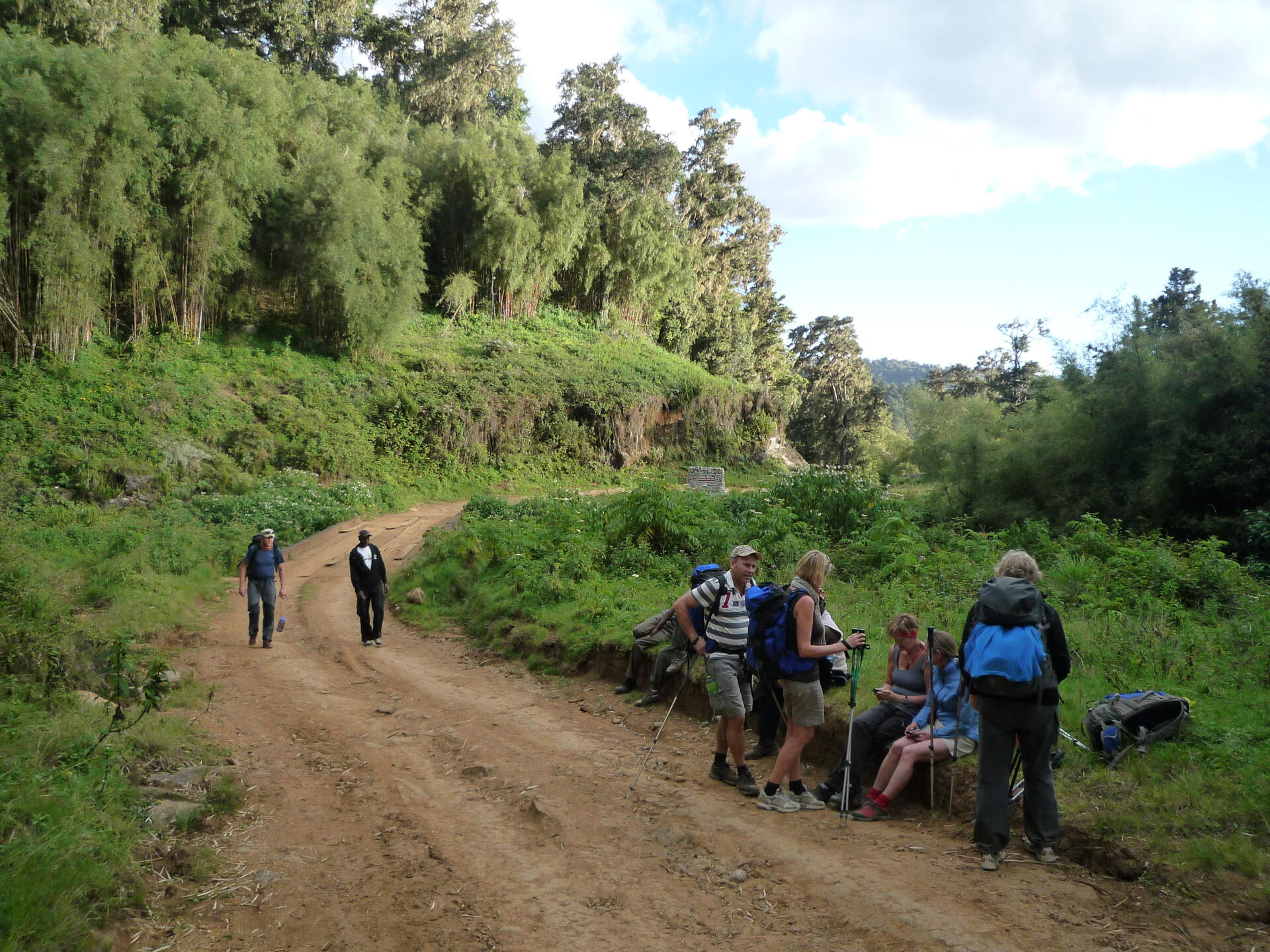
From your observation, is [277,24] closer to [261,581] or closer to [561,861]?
[261,581]

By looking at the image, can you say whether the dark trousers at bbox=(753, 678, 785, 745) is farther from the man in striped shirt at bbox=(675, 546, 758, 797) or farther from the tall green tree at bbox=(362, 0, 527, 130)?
the tall green tree at bbox=(362, 0, 527, 130)

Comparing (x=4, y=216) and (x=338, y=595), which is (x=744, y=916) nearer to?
(x=338, y=595)

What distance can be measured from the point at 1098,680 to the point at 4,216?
24.7m

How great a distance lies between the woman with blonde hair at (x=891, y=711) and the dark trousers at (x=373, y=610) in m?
7.29

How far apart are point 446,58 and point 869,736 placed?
44.8 metres

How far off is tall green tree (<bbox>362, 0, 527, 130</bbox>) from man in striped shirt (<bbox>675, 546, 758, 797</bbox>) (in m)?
40.8

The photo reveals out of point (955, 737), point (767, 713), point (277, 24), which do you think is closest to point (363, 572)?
point (767, 713)

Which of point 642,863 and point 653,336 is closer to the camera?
point 642,863

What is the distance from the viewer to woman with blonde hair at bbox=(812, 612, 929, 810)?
555 centimetres

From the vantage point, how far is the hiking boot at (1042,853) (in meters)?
4.53

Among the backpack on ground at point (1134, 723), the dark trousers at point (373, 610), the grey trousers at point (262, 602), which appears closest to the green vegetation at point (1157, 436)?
the backpack on ground at point (1134, 723)

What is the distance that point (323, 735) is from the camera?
717 centimetres

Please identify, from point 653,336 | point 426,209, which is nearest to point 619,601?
point 426,209

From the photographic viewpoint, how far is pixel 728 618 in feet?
19.2
